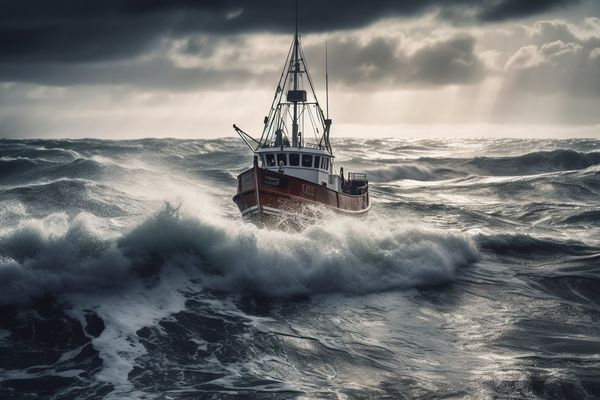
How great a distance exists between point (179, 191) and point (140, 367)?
82.7 ft

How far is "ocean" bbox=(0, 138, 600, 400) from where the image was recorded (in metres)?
9.23

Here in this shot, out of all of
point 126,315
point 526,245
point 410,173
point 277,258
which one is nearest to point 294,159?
point 526,245

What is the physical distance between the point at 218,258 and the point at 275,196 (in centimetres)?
601

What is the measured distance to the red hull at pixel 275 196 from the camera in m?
20.1

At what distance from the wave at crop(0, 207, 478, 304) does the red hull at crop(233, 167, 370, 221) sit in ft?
8.18

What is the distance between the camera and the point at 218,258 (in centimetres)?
1449

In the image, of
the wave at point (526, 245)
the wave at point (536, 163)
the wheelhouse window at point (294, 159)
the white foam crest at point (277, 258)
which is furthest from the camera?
the wave at point (536, 163)

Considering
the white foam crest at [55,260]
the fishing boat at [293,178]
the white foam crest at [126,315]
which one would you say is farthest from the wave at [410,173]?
Answer: the white foam crest at [55,260]

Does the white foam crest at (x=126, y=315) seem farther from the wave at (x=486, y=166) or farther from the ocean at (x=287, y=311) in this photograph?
the wave at (x=486, y=166)

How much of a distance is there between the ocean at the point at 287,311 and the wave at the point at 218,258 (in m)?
0.04

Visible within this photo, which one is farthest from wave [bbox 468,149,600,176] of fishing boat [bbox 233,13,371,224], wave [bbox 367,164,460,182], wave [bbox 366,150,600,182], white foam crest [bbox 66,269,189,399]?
white foam crest [bbox 66,269,189,399]

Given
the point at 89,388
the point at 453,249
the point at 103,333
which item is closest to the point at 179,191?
the point at 453,249

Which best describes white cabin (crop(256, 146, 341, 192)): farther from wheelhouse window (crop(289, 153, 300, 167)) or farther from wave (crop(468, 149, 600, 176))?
wave (crop(468, 149, 600, 176))

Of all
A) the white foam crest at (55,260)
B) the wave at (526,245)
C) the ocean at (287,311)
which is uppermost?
the white foam crest at (55,260)
